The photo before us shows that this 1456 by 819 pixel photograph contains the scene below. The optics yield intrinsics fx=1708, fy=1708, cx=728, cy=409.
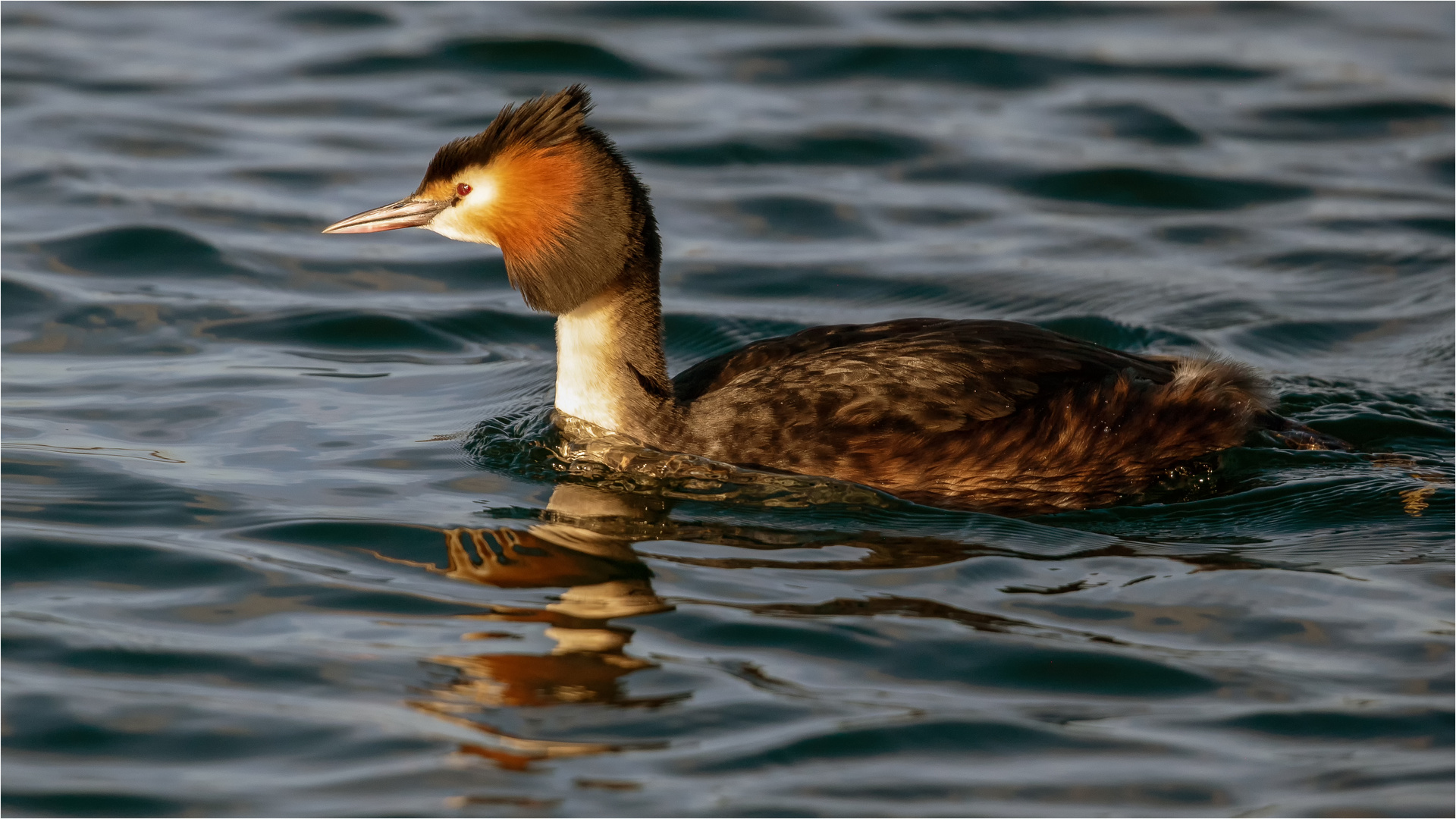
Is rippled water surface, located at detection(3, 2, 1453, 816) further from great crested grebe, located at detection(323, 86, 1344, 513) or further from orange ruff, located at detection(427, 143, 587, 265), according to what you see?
orange ruff, located at detection(427, 143, 587, 265)

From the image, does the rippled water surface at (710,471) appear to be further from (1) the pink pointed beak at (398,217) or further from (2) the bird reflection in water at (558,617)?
(1) the pink pointed beak at (398,217)

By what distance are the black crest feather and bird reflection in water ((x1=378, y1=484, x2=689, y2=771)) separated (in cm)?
141

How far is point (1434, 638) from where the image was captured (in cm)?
570

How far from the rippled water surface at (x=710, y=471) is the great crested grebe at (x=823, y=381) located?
0.65 feet

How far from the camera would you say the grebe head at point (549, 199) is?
6945 millimetres

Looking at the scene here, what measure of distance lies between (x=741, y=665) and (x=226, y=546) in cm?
217

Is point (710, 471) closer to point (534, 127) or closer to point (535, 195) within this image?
point (535, 195)

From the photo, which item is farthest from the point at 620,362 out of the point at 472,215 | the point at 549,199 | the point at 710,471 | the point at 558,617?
the point at 558,617

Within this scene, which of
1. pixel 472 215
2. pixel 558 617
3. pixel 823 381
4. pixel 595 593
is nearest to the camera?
pixel 558 617

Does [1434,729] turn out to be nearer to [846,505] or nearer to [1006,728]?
[1006,728]

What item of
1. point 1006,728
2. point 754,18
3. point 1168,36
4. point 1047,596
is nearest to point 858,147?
point 754,18

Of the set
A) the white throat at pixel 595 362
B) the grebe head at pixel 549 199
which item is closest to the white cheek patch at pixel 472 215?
the grebe head at pixel 549 199

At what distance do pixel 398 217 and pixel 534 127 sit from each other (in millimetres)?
738

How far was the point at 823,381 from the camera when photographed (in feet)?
22.7
